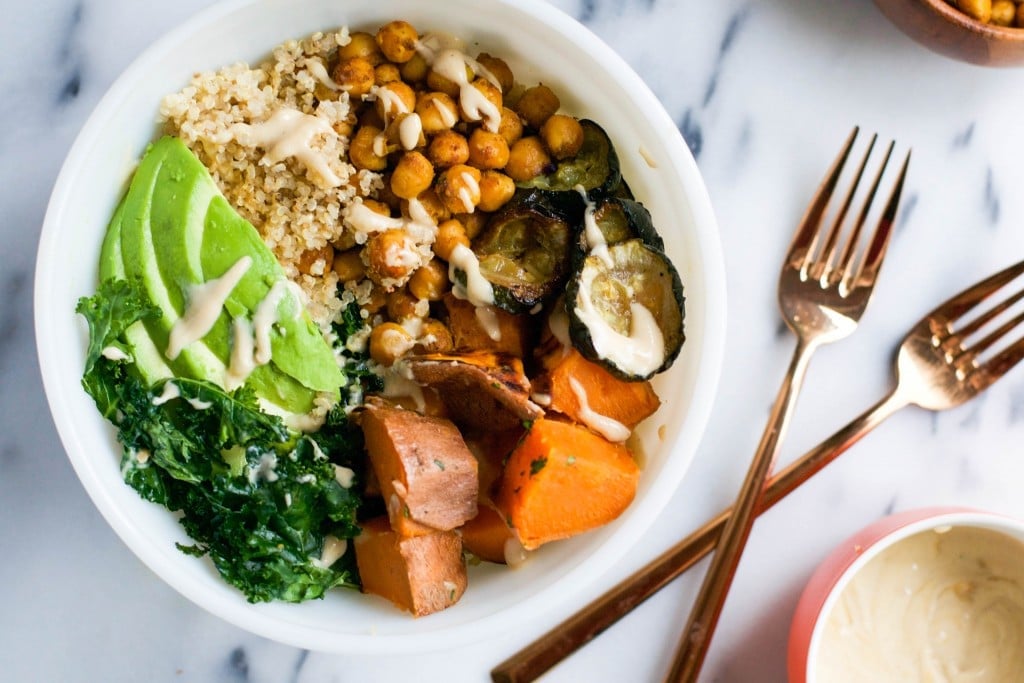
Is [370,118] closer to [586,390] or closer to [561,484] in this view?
[586,390]

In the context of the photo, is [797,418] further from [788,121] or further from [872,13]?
[872,13]

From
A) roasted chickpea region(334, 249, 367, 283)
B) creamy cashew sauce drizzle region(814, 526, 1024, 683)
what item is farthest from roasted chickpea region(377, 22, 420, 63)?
creamy cashew sauce drizzle region(814, 526, 1024, 683)

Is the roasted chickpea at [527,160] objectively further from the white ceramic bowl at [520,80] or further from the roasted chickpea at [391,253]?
the roasted chickpea at [391,253]

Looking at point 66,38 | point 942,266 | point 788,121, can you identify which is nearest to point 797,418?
point 942,266

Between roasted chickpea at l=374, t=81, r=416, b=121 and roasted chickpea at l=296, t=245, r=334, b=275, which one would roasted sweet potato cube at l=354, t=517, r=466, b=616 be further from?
roasted chickpea at l=374, t=81, r=416, b=121

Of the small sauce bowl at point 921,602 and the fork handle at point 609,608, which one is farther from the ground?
the small sauce bowl at point 921,602

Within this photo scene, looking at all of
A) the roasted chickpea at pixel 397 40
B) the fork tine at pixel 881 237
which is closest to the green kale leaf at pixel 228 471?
the roasted chickpea at pixel 397 40

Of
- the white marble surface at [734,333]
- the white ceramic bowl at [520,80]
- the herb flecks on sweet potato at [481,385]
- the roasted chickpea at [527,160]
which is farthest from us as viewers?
the white marble surface at [734,333]
